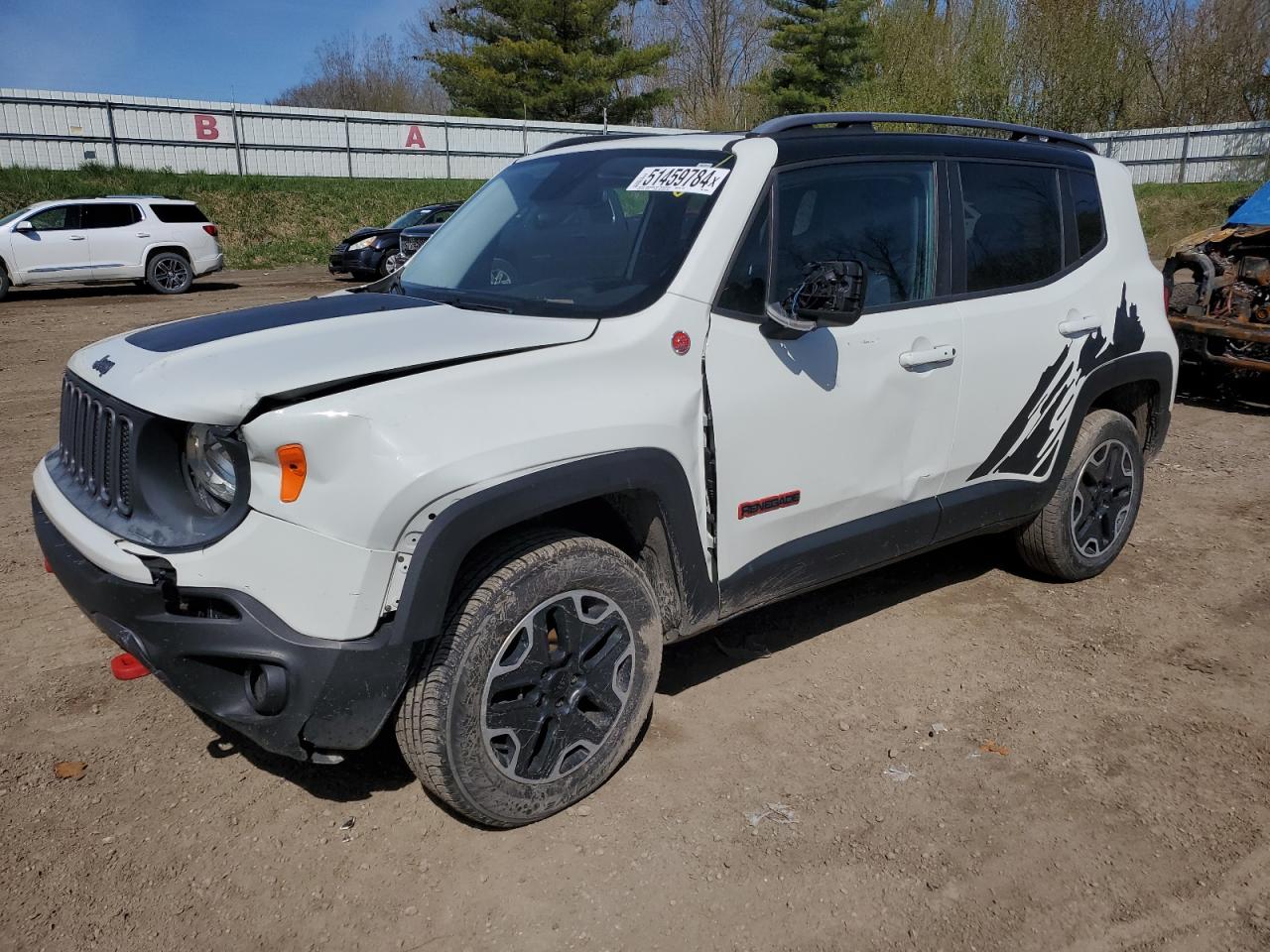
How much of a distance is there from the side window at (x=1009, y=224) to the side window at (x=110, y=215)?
17066 millimetres

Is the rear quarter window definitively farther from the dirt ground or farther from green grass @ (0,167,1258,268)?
the dirt ground

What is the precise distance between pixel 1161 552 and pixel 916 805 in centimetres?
285

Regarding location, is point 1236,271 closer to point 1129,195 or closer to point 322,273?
point 1129,195

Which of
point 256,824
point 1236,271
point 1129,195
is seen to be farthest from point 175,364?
point 1236,271

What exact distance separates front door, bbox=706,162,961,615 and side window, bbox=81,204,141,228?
17.1 m

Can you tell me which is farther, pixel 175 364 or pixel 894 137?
pixel 894 137

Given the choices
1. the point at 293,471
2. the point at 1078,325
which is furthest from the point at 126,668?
the point at 1078,325

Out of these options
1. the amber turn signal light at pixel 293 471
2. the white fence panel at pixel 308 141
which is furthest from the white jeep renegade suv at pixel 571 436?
the white fence panel at pixel 308 141

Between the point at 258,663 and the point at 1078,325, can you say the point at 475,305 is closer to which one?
the point at 258,663

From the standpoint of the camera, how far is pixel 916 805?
308cm

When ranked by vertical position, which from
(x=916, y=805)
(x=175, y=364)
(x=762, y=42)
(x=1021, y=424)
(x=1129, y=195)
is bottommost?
(x=916, y=805)

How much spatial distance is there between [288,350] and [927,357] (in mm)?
2143

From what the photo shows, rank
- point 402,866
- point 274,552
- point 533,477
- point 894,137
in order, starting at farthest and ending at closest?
point 894,137, point 402,866, point 533,477, point 274,552

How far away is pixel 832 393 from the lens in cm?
329
